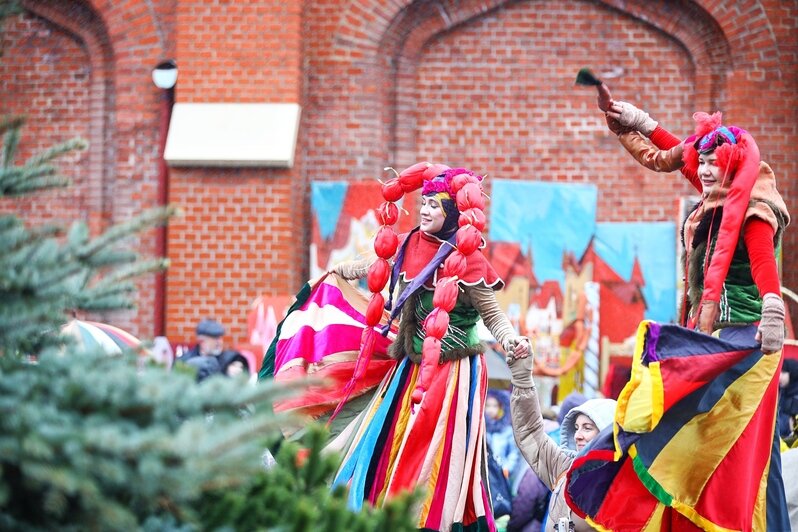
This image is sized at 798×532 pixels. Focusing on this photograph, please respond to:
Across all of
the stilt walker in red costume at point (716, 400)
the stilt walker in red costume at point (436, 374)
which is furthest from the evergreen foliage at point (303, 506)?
the stilt walker in red costume at point (436, 374)

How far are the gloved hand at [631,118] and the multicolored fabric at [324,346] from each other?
1561 mm

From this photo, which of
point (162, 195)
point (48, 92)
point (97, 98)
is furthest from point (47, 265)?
point (48, 92)

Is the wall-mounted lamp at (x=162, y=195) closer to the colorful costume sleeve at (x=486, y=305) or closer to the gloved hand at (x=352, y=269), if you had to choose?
the gloved hand at (x=352, y=269)

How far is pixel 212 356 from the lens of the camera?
31.1ft

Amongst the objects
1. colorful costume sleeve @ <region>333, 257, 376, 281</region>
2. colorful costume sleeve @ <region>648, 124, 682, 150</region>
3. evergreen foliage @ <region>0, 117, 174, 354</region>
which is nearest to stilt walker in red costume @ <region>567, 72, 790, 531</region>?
colorful costume sleeve @ <region>648, 124, 682, 150</region>

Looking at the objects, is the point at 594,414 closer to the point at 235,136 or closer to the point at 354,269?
the point at 354,269

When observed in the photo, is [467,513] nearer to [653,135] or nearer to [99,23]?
[653,135]

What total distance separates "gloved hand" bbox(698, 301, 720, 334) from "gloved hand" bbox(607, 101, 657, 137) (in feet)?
3.52

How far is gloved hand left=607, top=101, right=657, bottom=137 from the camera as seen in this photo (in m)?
5.70

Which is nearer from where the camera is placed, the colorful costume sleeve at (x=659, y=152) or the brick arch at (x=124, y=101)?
the colorful costume sleeve at (x=659, y=152)

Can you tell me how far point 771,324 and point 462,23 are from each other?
7591 mm

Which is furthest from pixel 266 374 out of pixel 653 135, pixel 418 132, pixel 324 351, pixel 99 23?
pixel 99 23

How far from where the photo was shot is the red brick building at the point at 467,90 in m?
11.6

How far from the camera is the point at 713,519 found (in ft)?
16.2
